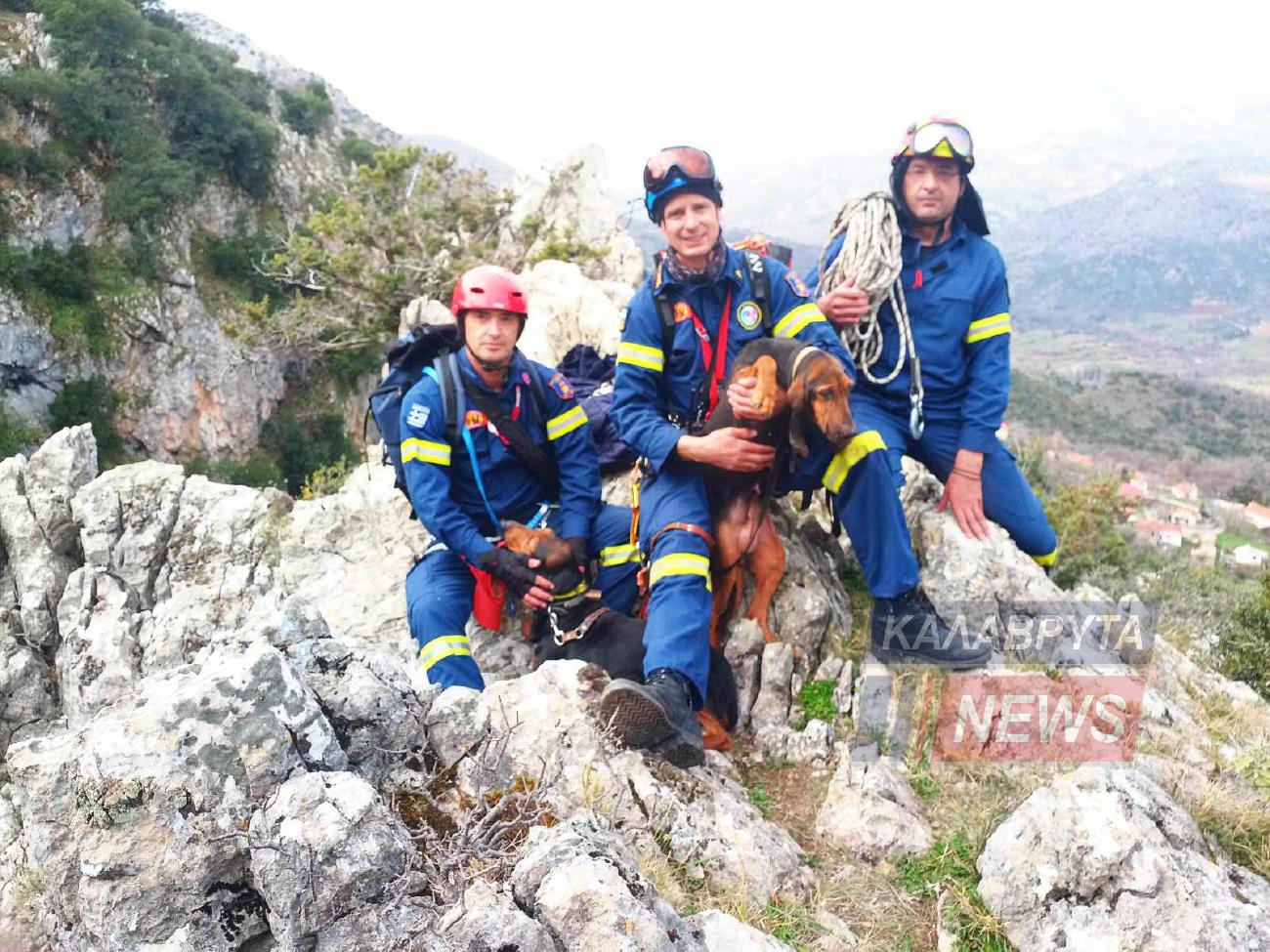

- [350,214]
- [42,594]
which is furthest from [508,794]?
[350,214]

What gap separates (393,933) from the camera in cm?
221

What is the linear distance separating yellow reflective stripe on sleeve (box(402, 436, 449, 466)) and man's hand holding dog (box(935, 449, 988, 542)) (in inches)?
136

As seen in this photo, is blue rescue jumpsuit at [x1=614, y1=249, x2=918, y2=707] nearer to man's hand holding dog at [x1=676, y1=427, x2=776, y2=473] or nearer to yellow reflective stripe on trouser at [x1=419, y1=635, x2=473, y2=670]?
man's hand holding dog at [x1=676, y1=427, x2=776, y2=473]

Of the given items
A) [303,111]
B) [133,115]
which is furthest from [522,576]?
[303,111]

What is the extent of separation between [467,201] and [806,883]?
20.9 metres

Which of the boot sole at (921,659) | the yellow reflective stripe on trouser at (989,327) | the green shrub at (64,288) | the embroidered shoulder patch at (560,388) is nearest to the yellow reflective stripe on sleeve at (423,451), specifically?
the embroidered shoulder patch at (560,388)

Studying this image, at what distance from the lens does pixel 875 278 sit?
5473mm

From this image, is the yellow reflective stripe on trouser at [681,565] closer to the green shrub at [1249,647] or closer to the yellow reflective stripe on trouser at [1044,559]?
the yellow reflective stripe on trouser at [1044,559]

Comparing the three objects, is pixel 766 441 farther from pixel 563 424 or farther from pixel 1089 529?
pixel 1089 529

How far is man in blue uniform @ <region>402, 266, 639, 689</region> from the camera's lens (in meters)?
5.25

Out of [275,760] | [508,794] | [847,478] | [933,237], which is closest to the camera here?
[275,760]

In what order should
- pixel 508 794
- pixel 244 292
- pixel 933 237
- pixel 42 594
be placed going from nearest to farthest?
pixel 508 794, pixel 933 237, pixel 42 594, pixel 244 292

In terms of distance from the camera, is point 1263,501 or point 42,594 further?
point 1263,501

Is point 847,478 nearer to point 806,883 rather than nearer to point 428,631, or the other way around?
point 806,883
